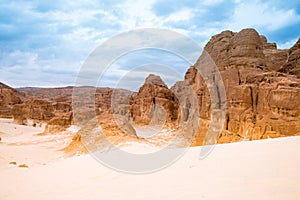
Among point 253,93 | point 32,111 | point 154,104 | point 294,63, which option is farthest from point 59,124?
point 294,63

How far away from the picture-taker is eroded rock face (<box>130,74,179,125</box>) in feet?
129

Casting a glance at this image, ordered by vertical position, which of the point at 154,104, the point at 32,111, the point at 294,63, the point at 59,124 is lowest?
the point at 59,124

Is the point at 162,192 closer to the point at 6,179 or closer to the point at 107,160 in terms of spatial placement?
the point at 107,160

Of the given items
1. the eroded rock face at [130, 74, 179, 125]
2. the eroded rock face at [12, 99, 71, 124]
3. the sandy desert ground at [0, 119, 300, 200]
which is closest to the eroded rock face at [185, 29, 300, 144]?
the sandy desert ground at [0, 119, 300, 200]

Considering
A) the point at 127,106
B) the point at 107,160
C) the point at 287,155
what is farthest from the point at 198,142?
the point at 127,106

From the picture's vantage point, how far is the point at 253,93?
54.8ft

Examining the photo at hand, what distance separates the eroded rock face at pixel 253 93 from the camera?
48.4 ft

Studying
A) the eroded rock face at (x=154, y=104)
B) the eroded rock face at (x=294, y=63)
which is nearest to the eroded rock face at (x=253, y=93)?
the eroded rock face at (x=294, y=63)

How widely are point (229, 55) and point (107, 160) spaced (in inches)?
773

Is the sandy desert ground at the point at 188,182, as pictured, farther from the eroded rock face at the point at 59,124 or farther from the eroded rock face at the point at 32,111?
the eroded rock face at the point at 32,111

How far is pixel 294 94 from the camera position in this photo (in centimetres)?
1448

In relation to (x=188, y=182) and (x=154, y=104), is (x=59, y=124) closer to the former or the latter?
(x=154, y=104)

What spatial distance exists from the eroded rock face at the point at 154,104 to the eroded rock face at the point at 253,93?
1577 cm

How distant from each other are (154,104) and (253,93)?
24.7 metres
